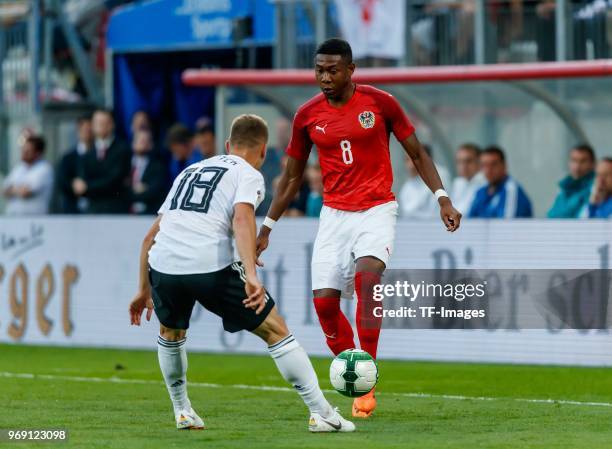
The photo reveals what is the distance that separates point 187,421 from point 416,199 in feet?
23.4

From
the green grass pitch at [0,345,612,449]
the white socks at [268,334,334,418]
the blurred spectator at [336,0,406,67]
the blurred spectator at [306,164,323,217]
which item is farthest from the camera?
the blurred spectator at [336,0,406,67]

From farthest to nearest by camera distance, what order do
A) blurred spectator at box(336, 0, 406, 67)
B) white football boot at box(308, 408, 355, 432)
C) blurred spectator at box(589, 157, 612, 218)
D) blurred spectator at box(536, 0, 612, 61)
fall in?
blurred spectator at box(336, 0, 406, 67) < blurred spectator at box(536, 0, 612, 61) < blurred spectator at box(589, 157, 612, 218) < white football boot at box(308, 408, 355, 432)

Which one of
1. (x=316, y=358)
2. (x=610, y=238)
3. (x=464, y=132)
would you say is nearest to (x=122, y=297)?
(x=316, y=358)

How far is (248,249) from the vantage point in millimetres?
8398

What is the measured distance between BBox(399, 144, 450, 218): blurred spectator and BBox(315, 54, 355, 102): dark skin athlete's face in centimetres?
583

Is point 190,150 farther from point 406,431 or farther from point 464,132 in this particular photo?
point 406,431

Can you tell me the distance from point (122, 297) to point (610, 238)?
5.12m

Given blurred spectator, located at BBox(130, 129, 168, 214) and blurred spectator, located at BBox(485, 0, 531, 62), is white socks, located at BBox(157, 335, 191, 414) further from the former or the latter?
blurred spectator, located at BBox(485, 0, 531, 62)

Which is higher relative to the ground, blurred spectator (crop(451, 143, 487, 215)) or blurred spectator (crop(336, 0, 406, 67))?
blurred spectator (crop(336, 0, 406, 67))

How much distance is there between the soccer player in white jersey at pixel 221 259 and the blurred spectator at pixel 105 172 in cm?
856

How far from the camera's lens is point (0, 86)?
69.7 ft

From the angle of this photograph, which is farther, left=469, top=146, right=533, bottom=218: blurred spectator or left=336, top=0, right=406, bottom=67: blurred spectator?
left=336, top=0, right=406, bottom=67: blurred spectator

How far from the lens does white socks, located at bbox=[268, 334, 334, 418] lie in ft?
28.3

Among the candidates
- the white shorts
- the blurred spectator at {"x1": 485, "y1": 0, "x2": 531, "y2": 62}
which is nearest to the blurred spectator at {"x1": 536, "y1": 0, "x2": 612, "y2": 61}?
the blurred spectator at {"x1": 485, "y1": 0, "x2": 531, "y2": 62}
